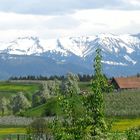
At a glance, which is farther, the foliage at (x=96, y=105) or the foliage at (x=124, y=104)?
the foliage at (x=124, y=104)

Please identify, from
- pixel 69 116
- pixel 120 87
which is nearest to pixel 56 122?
pixel 69 116

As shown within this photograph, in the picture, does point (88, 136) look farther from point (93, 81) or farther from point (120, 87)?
point (120, 87)

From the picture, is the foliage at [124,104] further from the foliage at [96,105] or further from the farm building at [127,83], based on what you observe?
the foliage at [96,105]

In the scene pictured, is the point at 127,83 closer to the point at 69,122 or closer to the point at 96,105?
the point at 69,122

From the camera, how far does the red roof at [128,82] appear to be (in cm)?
18121

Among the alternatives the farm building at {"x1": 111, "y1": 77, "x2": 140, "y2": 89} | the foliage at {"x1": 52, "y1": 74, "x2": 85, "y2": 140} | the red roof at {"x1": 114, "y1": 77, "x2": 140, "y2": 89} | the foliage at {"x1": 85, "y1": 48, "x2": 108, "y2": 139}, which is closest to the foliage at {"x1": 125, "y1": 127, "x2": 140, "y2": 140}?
the foliage at {"x1": 85, "y1": 48, "x2": 108, "y2": 139}

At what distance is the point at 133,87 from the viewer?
182 metres

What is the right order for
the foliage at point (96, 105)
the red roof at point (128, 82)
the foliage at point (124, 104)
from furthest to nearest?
the red roof at point (128, 82), the foliage at point (124, 104), the foliage at point (96, 105)

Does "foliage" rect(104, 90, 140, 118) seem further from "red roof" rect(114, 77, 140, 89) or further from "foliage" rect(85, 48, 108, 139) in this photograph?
"foliage" rect(85, 48, 108, 139)

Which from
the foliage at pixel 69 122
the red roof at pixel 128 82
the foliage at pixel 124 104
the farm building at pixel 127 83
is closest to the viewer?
the foliage at pixel 69 122

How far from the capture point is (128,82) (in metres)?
185

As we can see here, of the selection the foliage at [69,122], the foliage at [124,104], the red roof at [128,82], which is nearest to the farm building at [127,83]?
the red roof at [128,82]

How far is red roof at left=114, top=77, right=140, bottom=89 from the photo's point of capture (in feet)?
595

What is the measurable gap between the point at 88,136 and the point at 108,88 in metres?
1.65
